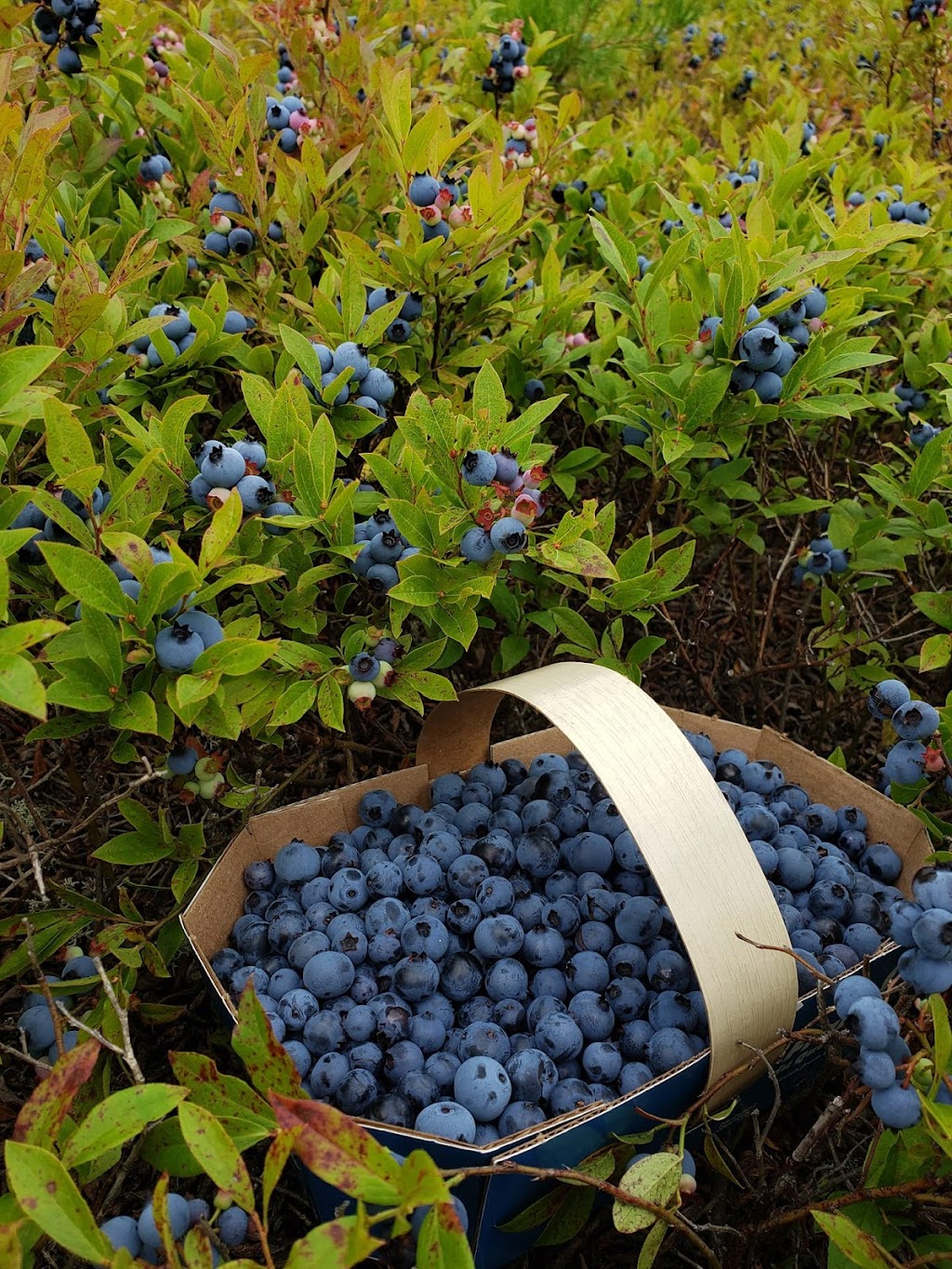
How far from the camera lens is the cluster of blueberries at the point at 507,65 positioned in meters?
2.41

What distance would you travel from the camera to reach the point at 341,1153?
2.32 feet

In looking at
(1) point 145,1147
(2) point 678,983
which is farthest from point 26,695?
(2) point 678,983

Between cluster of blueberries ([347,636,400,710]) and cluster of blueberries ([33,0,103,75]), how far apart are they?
1366 millimetres

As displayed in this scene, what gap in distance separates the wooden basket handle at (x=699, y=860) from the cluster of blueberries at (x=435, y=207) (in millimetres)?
767

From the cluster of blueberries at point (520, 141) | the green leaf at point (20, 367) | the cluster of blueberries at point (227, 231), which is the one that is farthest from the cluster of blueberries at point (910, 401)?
the green leaf at point (20, 367)

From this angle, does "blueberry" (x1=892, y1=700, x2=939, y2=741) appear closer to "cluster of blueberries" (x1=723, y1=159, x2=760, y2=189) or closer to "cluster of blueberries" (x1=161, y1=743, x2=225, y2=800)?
"cluster of blueberries" (x1=161, y1=743, x2=225, y2=800)

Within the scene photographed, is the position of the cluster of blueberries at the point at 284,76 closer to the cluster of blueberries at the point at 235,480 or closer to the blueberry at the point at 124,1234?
the cluster of blueberries at the point at 235,480

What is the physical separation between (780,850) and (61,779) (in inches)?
51.6

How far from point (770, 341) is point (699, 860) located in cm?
76

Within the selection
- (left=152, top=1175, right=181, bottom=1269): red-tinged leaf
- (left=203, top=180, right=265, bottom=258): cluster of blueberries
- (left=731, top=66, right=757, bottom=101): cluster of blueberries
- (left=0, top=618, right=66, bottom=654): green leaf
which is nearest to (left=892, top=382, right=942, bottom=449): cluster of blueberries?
(left=203, top=180, right=265, bottom=258): cluster of blueberries

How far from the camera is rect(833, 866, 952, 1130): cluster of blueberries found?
0.84 metres

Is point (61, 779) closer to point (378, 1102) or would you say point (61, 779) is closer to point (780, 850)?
point (378, 1102)

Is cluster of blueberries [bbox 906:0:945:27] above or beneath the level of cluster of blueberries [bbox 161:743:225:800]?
above

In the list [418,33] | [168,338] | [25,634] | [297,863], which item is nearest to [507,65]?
[418,33]
